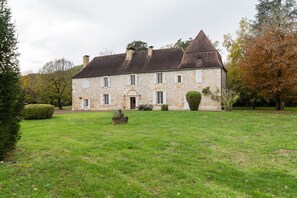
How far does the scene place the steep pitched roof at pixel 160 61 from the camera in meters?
22.2

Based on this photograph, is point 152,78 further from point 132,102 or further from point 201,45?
point 201,45

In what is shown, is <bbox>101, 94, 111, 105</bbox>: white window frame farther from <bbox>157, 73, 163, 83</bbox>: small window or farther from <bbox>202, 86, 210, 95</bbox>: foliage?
<bbox>202, 86, 210, 95</bbox>: foliage

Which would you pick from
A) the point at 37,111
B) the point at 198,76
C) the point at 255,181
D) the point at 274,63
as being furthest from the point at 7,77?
the point at 198,76

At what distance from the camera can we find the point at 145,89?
24328 mm

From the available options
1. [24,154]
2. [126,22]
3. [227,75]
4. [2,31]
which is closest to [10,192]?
[24,154]

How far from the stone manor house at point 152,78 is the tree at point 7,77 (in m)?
18.8

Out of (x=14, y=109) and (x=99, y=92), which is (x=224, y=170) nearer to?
(x=14, y=109)

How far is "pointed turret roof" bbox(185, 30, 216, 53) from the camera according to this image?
22484 millimetres

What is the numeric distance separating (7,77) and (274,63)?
704 inches

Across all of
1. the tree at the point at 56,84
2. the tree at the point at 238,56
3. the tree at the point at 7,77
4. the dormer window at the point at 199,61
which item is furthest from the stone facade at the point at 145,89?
the tree at the point at 7,77

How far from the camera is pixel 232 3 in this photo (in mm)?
13688

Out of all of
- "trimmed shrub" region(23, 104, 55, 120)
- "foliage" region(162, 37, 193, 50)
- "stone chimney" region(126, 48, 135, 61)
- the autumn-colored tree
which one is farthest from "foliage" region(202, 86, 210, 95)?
"foliage" region(162, 37, 193, 50)

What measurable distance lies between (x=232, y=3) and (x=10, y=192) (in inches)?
598

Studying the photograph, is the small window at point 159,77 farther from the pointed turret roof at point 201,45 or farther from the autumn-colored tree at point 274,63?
the autumn-colored tree at point 274,63
